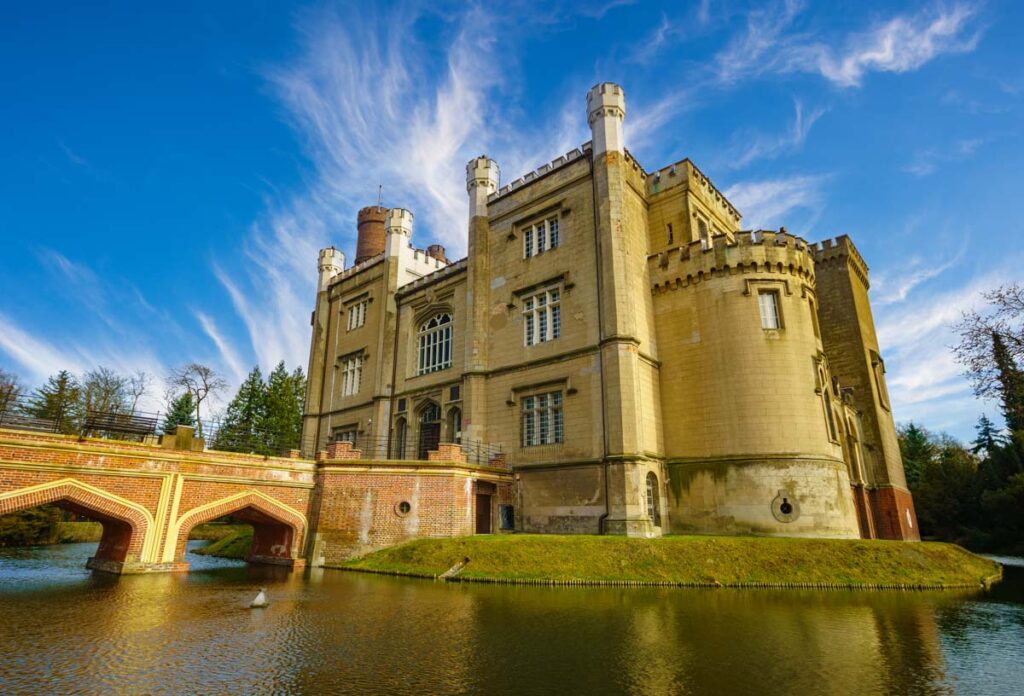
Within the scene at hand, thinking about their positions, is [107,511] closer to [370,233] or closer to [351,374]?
[351,374]

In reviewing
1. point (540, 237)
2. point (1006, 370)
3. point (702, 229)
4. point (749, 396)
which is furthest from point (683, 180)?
point (1006, 370)

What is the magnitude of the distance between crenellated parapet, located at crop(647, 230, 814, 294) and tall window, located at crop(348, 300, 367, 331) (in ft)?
64.2

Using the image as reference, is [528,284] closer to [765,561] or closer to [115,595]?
[765,561]

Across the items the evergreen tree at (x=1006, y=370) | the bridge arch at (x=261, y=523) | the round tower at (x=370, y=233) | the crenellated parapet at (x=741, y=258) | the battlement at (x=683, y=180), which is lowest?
the bridge arch at (x=261, y=523)

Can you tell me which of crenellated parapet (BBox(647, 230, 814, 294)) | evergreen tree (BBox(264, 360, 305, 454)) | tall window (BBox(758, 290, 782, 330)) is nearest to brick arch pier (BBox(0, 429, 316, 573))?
crenellated parapet (BBox(647, 230, 814, 294))

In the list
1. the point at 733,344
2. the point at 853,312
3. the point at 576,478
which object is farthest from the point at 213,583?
the point at 853,312

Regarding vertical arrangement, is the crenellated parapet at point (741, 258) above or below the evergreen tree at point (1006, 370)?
above

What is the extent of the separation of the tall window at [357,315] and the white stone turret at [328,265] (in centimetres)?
394

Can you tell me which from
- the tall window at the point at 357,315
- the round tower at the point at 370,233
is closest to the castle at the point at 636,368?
the tall window at the point at 357,315

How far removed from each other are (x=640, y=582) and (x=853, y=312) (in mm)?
21514

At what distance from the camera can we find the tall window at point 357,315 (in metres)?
36.2

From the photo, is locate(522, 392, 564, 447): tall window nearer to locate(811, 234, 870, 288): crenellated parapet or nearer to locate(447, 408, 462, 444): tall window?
locate(447, 408, 462, 444): tall window

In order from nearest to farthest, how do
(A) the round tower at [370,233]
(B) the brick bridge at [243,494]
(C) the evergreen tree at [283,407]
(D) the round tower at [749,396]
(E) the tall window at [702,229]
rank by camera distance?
1. (B) the brick bridge at [243,494]
2. (D) the round tower at [749,396]
3. (E) the tall window at [702,229]
4. (A) the round tower at [370,233]
5. (C) the evergreen tree at [283,407]

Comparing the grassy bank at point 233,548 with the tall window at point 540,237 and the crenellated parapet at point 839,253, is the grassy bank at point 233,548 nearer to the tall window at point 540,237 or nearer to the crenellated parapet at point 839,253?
the tall window at point 540,237
